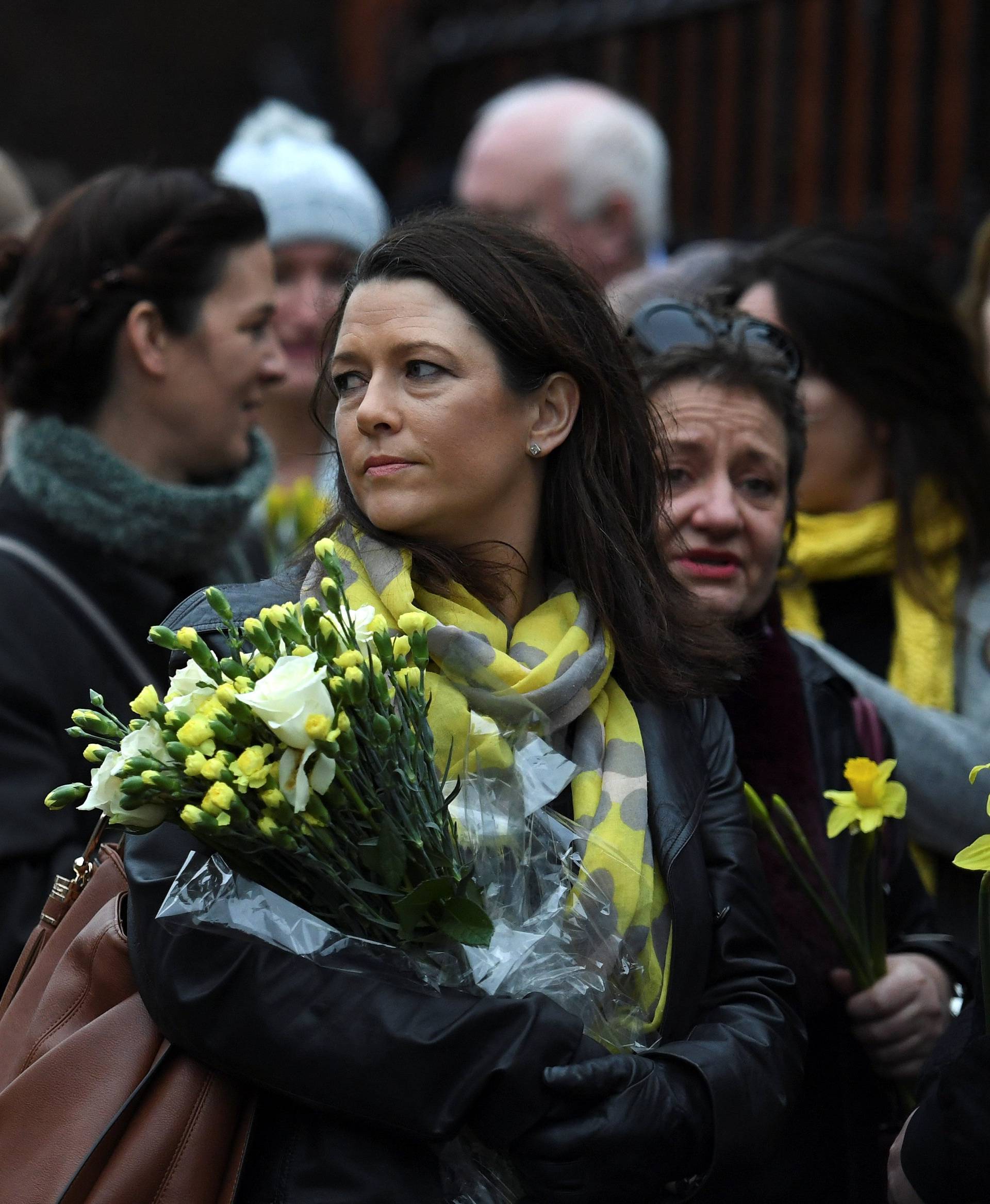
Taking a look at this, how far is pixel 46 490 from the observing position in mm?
3205

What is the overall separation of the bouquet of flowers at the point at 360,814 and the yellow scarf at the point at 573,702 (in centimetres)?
3

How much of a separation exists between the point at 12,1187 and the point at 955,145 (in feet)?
16.4

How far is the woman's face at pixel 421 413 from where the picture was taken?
2314mm

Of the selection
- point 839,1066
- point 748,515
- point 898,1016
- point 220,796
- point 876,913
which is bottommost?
point 839,1066

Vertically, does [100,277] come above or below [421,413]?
below

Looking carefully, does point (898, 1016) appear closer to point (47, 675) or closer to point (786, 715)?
point (786, 715)

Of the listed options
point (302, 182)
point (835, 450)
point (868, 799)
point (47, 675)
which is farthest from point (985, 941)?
point (302, 182)

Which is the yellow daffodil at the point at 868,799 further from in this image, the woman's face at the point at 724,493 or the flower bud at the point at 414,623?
the flower bud at the point at 414,623

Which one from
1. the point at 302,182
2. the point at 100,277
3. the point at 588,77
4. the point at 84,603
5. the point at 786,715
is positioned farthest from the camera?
A: the point at 588,77

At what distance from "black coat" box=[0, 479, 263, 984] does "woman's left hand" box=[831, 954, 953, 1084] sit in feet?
4.42

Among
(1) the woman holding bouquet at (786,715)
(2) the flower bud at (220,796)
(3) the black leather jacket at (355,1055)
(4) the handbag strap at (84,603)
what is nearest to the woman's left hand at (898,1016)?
(1) the woman holding bouquet at (786,715)

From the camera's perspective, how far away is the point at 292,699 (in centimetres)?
184

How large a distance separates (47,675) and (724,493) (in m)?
1.26

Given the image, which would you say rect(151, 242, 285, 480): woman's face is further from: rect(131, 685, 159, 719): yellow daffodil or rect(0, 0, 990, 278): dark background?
rect(131, 685, 159, 719): yellow daffodil
